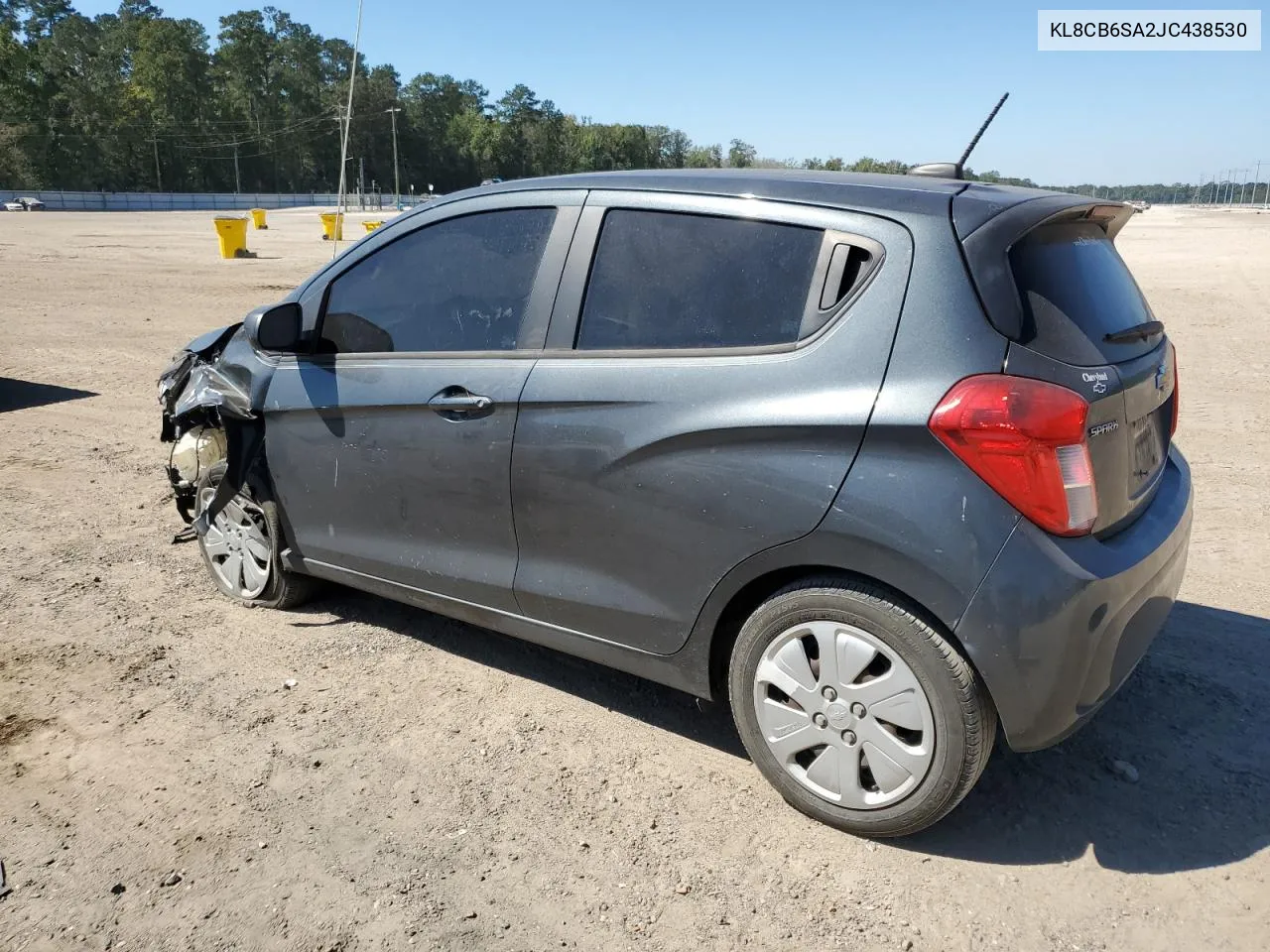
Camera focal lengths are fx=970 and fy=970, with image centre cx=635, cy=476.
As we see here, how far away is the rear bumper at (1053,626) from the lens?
94.3 inches

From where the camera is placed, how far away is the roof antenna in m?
3.25

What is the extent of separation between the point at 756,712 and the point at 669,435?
0.86 metres

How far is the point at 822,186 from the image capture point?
2.86 m

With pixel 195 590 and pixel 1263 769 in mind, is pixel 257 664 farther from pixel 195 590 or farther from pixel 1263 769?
pixel 1263 769

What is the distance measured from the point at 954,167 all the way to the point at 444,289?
1.83m

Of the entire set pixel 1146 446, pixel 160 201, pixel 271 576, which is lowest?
pixel 271 576

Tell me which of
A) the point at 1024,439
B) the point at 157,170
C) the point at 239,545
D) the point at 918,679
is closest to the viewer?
the point at 1024,439

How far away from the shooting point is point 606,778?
314cm

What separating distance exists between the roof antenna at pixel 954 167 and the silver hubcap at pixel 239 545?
300 cm

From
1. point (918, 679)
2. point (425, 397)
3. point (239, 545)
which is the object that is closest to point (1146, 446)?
point (918, 679)

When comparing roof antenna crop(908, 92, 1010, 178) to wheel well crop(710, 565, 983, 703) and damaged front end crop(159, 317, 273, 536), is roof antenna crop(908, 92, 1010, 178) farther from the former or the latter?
damaged front end crop(159, 317, 273, 536)

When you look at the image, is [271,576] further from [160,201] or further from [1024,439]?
[160,201]

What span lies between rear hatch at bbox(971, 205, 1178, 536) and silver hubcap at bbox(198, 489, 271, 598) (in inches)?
126

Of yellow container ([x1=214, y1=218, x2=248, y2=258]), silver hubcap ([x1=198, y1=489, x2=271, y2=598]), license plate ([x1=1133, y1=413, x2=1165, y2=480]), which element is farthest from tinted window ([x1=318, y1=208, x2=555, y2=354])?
yellow container ([x1=214, y1=218, x2=248, y2=258])
